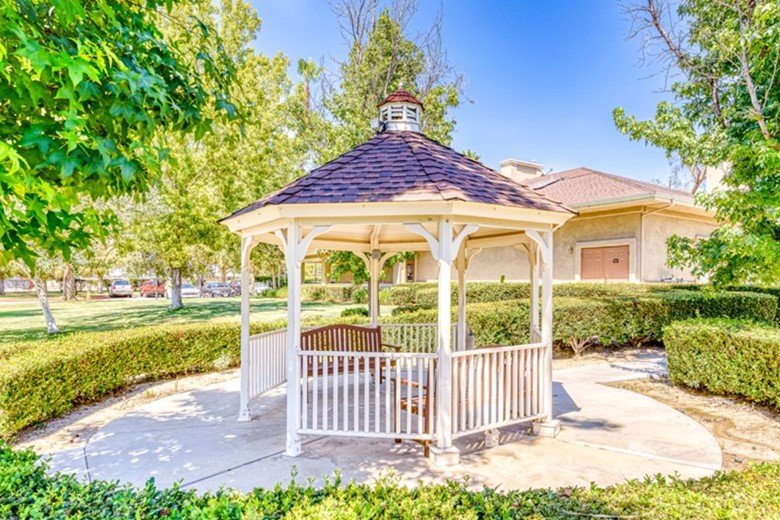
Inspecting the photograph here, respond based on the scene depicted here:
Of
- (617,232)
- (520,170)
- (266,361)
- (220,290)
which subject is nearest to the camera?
(266,361)

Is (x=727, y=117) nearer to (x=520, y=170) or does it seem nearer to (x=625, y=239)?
(x=625, y=239)

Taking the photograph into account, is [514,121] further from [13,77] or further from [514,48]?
[13,77]

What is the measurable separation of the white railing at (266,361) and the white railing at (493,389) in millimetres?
2972

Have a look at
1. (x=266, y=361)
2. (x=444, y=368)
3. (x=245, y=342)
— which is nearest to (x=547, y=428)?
(x=444, y=368)

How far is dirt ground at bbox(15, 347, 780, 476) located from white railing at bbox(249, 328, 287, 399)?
6.72 ft

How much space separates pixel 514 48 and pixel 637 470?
39.9 ft

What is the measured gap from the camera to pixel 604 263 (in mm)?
13297

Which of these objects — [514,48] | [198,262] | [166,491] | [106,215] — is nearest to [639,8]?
[514,48]

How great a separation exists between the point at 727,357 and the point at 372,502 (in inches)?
268

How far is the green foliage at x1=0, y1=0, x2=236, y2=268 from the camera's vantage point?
2484mm

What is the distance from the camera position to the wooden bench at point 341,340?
21.9 feet

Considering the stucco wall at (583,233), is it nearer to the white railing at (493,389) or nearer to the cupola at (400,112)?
the cupola at (400,112)

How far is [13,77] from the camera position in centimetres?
260

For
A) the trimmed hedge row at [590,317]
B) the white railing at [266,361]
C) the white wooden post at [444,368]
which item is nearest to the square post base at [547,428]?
the white wooden post at [444,368]
